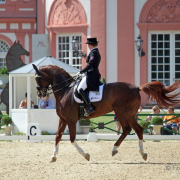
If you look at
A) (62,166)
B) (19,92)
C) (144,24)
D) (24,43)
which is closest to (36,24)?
(24,43)

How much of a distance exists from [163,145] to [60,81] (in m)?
3.71

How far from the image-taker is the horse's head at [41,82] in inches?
326

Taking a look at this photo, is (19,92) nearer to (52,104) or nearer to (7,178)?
(52,104)

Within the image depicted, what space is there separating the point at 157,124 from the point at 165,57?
354 inches

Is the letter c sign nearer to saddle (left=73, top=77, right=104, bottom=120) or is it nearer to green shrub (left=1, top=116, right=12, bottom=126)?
green shrub (left=1, top=116, right=12, bottom=126)

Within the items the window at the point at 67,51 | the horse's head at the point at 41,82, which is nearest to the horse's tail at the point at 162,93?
the horse's head at the point at 41,82

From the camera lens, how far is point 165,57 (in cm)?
1981

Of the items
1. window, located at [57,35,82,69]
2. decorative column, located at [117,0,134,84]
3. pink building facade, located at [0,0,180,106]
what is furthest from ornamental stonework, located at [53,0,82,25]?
decorative column, located at [117,0,134,84]

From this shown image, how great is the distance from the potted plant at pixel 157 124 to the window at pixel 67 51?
9.69 meters

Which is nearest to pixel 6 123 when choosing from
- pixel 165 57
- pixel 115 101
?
pixel 115 101

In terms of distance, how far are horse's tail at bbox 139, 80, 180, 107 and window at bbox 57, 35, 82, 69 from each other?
1257 cm

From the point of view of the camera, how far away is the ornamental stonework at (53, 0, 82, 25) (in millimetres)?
20312

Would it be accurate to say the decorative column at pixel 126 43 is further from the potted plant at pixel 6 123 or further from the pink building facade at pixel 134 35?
the potted plant at pixel 6 123

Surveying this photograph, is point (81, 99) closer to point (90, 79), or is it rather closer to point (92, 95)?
point (92, 95)
